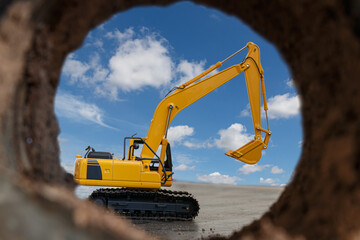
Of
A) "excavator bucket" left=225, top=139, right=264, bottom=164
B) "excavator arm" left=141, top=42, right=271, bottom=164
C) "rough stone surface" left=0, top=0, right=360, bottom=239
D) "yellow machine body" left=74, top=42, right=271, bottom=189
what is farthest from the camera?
"excavator bucket" left=225, top=139, right=264, bottom=164

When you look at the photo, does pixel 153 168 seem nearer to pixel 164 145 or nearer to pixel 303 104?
pixel 164 145

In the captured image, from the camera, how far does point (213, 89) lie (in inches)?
388

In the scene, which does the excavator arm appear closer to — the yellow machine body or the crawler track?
the yellow machine body

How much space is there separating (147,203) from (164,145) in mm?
1790

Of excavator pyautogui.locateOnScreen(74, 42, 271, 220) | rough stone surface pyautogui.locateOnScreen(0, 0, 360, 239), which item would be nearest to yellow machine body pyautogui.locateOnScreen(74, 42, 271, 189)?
excavator pyautogui.locateOnScreen(74, 42, 271, 220)

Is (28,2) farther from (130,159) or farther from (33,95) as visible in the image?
(130,159)

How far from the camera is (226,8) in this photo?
10.0ft

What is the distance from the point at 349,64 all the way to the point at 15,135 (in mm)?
2160

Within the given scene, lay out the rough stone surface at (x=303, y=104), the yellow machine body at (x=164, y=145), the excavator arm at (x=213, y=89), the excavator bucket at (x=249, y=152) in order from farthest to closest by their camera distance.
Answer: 1. the excavator bucket at (x=249, y=152)
2. the excavator arm at (x=213, y=89)
3. the yellow machine body at (x=164, y=145)
4. the rough stone surface at (x=303, y=104)

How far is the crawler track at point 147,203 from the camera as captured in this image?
852cm

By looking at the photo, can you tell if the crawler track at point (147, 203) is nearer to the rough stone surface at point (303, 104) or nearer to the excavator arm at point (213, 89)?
the excavator arm at point (213, 89)

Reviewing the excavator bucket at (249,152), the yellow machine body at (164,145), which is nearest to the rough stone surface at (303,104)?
the yellow machine body at (164,145)

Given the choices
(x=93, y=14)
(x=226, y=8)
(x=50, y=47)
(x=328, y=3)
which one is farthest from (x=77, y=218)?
(x=226, y=8)

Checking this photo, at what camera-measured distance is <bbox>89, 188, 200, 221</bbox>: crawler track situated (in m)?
8.52
